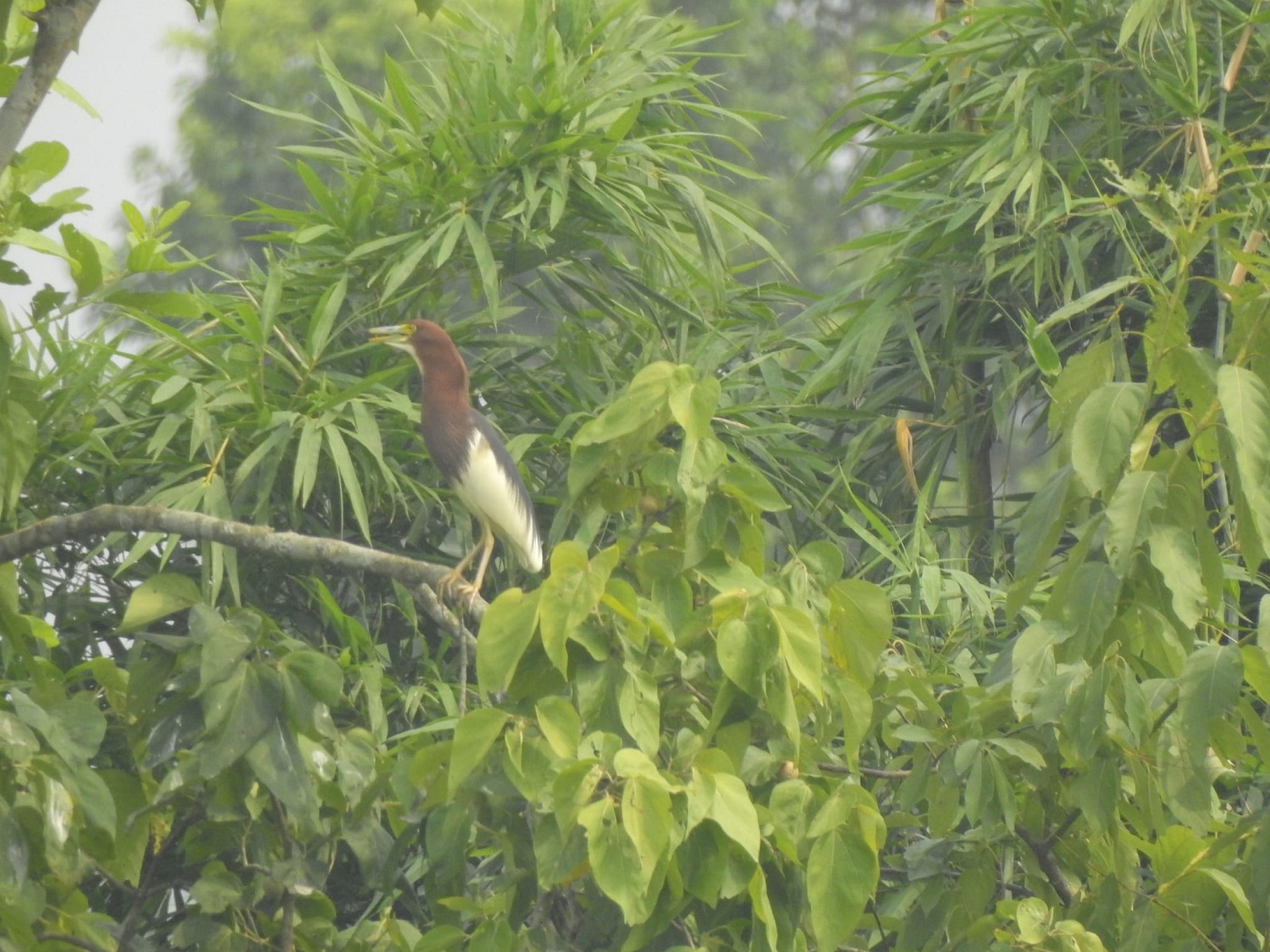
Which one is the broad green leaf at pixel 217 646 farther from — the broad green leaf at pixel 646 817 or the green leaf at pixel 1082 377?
the green leaf at pixel 1082 377

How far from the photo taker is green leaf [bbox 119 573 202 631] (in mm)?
1815

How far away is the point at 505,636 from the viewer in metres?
1.42

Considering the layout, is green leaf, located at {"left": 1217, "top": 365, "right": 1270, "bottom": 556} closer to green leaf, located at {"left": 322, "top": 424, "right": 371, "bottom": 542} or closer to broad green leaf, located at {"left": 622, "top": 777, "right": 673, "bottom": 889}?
broad green leaf, located at {"left": 622, "top": 777, "right": 673, "bottom": 889}

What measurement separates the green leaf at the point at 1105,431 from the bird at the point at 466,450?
134cm

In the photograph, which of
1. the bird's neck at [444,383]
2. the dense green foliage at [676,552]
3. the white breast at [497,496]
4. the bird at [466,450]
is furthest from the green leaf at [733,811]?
the bird's neck at [444,383]

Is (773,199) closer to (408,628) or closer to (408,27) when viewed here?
(408,27)

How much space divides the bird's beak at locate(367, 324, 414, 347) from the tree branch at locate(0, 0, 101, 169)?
53.8 inches

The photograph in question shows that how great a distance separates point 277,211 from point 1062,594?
7.03 ft

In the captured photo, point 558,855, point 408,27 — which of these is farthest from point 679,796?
point 408,27

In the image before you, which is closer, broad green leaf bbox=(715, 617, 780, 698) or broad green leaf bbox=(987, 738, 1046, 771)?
broad green leaf bbox=(715, 617, 780, 698)

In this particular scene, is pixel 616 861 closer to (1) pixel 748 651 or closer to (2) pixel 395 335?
(1) pixel 748 651

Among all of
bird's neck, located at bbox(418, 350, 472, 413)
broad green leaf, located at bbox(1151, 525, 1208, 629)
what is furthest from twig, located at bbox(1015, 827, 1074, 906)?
bird's neck, located at bbox(418, 350, 472, 413)

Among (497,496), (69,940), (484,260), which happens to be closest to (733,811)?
(69,940)

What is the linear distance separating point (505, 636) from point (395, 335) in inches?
62.2
